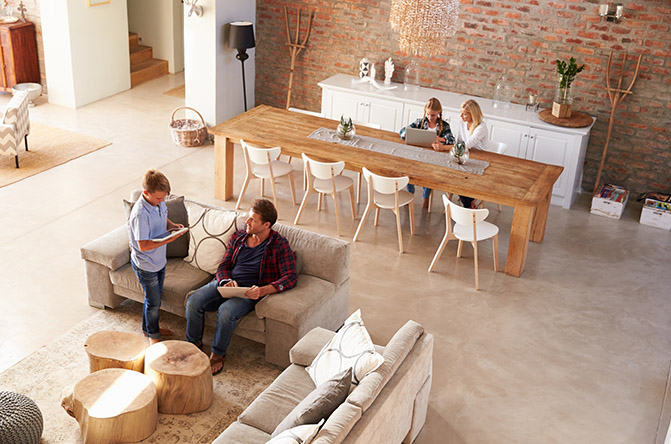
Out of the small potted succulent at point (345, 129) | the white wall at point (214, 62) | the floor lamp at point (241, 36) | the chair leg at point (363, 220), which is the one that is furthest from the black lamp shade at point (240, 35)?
the chair leg at point (363, 220)

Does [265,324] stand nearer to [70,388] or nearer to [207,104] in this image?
[70,388]

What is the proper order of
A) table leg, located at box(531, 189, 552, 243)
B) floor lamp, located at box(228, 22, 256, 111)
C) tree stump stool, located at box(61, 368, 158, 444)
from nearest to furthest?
tree stump stool, located at box(61, 368, 158, 444)
table leg, located at box(531, 189, 552, 243)
floor lamp, located at box(228, 22, 256, 111)

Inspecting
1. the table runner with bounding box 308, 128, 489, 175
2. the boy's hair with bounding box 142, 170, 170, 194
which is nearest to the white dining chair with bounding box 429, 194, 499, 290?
the table runner with bounding box 308, 128, 489, 175

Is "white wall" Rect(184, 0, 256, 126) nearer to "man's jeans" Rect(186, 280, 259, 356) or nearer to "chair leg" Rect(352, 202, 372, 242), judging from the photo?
"chair leg" Rect(352, 202, 372, 242)

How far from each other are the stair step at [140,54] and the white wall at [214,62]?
2781 millimetres

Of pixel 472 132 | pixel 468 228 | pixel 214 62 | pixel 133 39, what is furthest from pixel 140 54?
pixel 468 228

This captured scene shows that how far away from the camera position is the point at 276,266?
516cm

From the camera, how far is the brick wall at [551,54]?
795cm

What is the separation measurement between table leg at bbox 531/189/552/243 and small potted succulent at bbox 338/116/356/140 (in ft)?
6.75

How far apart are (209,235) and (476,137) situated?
3.19 meters

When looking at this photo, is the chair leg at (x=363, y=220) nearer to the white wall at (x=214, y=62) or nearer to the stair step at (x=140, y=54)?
the white wall at (x=214, y=62)

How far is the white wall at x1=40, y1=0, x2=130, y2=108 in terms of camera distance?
984 centimetres

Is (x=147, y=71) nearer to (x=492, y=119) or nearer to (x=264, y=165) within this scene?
(x=264, y=165)

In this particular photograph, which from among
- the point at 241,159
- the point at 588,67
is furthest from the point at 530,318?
the point at 241,159
